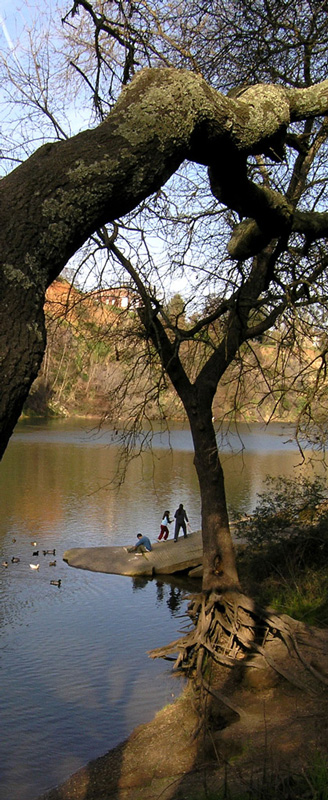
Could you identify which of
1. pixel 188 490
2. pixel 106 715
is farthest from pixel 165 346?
pixel 188 490

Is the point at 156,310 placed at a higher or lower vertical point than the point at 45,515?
higher

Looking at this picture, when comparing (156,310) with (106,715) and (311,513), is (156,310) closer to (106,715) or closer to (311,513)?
(106,715)

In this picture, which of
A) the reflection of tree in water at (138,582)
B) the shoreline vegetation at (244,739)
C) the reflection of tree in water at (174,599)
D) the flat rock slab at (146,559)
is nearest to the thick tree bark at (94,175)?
the shoreline vegetation at (244,739)

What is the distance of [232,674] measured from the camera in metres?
8.85

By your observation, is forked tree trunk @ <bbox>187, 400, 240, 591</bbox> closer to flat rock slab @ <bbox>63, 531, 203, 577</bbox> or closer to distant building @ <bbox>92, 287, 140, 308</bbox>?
distant building @ <bbox>92, 287, 140, 308</bbox>

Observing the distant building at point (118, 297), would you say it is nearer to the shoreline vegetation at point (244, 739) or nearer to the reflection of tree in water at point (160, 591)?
the shoreline vegetation at point (244, 739)

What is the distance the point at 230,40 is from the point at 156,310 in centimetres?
300

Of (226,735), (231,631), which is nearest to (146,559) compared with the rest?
(231,631)

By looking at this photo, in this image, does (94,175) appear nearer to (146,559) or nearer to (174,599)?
(174,599)

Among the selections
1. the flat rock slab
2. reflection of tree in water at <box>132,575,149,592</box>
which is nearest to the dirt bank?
reflection of tree in water at <box>132,575,149,592</box>

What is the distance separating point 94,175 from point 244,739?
6.60 metres

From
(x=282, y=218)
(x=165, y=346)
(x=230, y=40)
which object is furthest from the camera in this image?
(x=165, y=346)

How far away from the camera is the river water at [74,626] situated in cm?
925

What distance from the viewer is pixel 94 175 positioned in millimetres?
2053
